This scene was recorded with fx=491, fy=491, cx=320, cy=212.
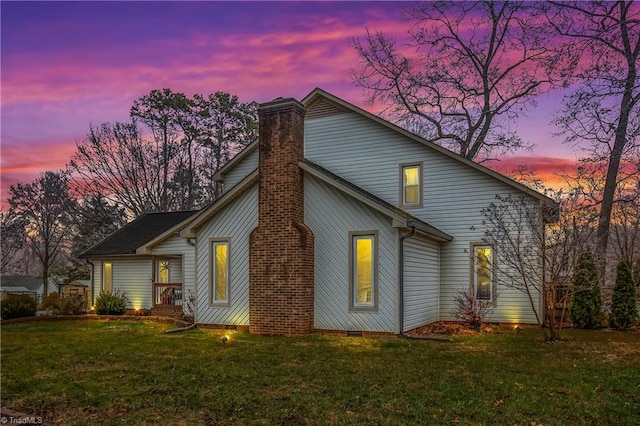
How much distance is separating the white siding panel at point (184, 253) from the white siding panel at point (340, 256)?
719 cm

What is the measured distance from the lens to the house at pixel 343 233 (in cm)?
1209

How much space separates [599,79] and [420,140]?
5.38 meters

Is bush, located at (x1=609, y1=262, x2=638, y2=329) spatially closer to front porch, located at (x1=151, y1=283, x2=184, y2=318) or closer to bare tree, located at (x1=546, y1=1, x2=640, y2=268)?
bare tree, located at (x1=546, y1=1, x2=640, y2=268)

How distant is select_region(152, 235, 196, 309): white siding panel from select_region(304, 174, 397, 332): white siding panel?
23.6ft

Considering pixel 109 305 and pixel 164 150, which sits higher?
pixel 164 150

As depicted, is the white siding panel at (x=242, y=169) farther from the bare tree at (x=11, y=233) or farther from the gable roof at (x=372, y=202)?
the bare tree at (x=11, y=233)

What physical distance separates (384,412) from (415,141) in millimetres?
10613

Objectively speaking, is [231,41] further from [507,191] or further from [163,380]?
[163,380]

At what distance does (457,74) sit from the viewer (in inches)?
958

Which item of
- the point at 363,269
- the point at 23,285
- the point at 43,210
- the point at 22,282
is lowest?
the point at 23,285

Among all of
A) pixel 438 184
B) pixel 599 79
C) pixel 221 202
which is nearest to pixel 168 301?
pixel 221 202

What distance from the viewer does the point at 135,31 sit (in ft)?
43.3

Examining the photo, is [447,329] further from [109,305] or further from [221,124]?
[221,124]

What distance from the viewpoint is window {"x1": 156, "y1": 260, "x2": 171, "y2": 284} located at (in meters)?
19.7
